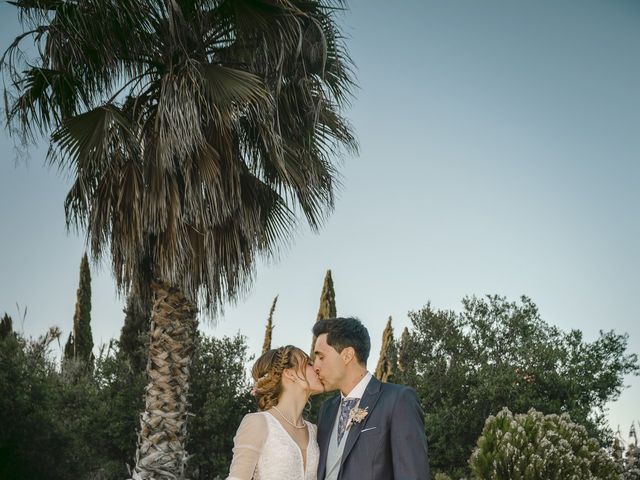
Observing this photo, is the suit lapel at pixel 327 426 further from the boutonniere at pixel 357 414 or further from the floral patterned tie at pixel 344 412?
the boutonniere at pixel 357 414

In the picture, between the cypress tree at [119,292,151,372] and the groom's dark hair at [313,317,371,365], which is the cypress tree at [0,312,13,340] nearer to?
the cypress tree at [119,292,151,372]

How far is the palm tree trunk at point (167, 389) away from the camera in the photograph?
8008mm

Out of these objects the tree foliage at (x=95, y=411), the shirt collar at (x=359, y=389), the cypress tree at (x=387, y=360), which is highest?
the cypress tree at (x=387, y=360)

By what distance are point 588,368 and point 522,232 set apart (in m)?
9.36

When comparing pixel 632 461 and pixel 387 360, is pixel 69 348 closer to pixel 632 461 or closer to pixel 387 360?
pixel 387 360

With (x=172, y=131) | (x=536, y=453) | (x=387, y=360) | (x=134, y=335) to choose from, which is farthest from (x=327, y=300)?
(x=172, y=131)

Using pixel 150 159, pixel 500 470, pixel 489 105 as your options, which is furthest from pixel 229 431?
pixel 150 159

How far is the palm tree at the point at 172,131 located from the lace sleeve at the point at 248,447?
424 centimetres

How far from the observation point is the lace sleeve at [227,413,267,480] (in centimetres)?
398

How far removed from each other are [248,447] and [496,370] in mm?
20599

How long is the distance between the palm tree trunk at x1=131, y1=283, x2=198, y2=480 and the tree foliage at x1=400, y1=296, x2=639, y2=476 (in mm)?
14632

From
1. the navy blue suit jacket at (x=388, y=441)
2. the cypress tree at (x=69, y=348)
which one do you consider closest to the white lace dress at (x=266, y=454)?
the navy blue suit jacket at (x=388, y=441)

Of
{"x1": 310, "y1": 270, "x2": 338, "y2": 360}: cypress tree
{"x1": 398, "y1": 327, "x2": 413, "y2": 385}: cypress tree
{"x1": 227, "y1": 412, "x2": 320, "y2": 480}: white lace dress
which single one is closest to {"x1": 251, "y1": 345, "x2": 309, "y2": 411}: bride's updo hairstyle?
{"x1": 227, "y1": 412, "x2": 320, "y2": 480}: white lace dress

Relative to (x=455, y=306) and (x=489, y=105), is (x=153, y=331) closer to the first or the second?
(x=489, y=105)
